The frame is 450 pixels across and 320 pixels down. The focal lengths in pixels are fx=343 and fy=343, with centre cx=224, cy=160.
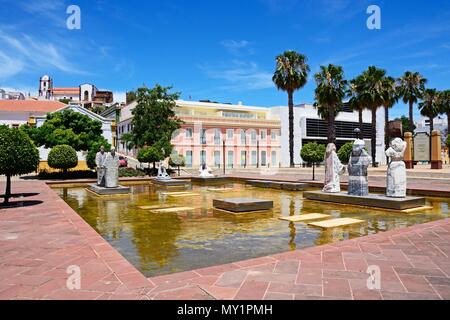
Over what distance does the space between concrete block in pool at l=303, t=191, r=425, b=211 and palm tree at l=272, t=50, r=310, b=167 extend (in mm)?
24978

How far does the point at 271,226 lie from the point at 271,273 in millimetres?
3669

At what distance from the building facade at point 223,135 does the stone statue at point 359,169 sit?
2970 cm

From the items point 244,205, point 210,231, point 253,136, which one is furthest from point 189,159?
point 210,231

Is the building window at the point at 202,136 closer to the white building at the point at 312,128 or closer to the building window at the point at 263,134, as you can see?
the building window at the point at 263,134

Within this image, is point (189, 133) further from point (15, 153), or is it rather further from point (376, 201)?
point (376, 201)

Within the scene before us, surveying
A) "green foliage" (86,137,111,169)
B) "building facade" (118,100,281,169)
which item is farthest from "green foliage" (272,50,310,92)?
"green foliage" (86,137,111,169)

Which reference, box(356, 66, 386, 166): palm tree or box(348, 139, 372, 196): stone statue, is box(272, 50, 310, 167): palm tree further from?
box(348, 139, 372, 196): stone statue

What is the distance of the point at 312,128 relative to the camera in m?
54.1

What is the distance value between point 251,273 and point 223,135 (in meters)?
41.3

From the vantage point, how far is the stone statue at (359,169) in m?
11.1

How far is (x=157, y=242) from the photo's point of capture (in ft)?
20.5

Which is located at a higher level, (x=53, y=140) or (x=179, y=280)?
(x=53, y=140)
